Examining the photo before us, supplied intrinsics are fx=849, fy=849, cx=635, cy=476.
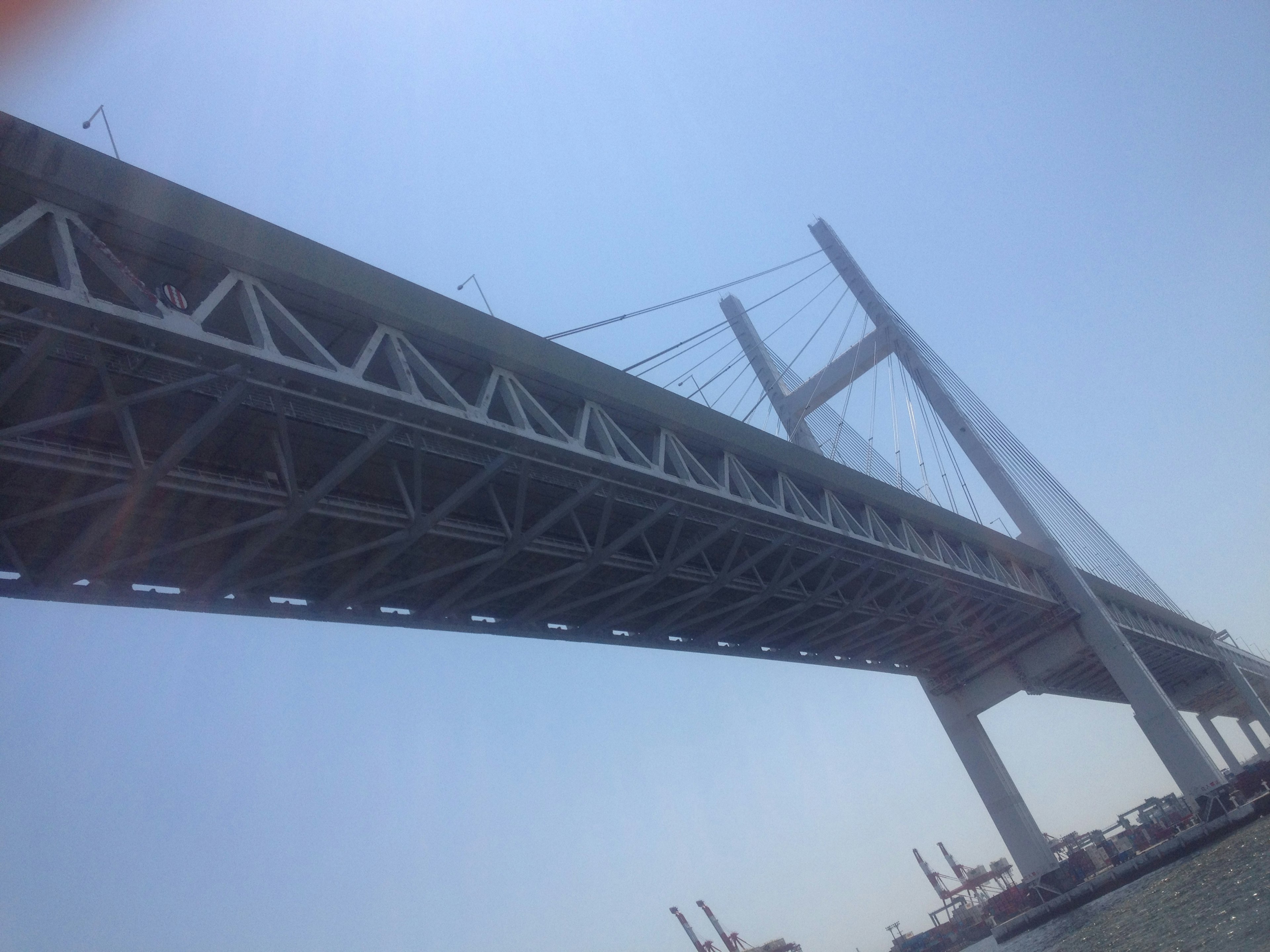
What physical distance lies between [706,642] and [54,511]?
19553mm

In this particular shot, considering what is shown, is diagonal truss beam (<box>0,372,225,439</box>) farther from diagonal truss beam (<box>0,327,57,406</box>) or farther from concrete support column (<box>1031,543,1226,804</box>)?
concrete support column (<box>1031,543,1226,804</box>)

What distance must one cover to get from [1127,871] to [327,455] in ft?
119

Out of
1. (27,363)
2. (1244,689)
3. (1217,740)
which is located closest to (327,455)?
(27,363)

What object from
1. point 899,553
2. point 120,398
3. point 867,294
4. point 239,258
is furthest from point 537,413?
point 867,294

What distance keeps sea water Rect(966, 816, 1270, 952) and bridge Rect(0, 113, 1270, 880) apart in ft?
35.4

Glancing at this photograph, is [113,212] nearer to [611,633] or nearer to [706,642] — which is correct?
[611,633]

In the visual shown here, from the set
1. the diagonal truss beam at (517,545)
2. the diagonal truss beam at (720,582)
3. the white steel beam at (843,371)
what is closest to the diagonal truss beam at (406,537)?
the diagonal truss beam at (517,545)

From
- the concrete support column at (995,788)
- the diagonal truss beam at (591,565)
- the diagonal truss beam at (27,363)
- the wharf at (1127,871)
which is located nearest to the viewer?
the diagonal truss beam at (27,363)

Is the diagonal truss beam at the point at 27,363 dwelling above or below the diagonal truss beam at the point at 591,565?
above

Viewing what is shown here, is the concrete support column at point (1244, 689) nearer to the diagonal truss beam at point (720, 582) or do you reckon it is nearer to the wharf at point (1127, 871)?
the wharf at point (1127, 871)

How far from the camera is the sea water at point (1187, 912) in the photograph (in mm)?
16609

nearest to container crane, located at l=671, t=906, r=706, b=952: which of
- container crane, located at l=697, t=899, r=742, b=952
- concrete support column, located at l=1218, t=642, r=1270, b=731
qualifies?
container crane, located at l=697, t=899, r=742, b=952

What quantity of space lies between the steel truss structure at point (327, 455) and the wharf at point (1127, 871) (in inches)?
784

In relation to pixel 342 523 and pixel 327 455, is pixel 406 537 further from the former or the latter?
pixel 327 455
